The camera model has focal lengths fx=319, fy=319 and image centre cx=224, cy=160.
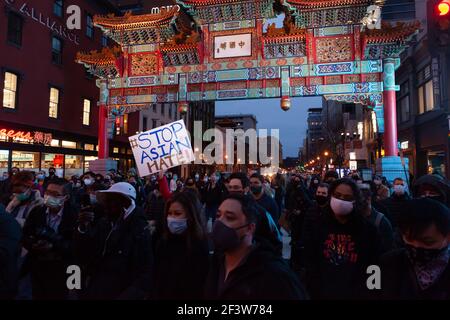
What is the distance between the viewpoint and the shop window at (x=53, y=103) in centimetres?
2099

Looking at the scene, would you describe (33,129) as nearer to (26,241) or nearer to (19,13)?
(19,13)

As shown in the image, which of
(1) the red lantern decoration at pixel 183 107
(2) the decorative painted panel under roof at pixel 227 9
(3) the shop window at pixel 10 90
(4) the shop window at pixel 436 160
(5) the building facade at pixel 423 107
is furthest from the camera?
(4) the shop window at pixel 436 160

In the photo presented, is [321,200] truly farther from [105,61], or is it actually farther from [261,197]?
[105,61]

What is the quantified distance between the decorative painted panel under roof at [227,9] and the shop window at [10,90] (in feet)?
34.5

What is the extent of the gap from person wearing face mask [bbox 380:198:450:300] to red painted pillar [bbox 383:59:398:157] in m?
14.3

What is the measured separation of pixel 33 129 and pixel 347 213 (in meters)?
20.6

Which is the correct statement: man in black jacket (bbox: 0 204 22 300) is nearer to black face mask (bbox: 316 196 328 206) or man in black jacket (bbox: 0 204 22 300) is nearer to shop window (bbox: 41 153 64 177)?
black face mask (bbox: 316 196 328 206)

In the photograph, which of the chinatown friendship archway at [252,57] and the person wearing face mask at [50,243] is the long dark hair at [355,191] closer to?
the person wearing face mask at [50,243]

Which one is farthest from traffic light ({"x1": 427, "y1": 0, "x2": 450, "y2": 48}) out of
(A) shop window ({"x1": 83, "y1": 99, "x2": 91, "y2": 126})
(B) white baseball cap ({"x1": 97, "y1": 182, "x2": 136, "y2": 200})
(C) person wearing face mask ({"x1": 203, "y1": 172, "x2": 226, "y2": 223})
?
(A) shop window ({"x1": 83, "y1": 99, "x2": 91, "y2": 126})

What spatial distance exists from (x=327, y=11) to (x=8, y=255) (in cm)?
1648

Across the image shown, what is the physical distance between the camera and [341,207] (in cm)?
336

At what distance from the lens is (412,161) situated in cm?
2220

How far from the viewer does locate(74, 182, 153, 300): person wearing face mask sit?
2942 millimetres

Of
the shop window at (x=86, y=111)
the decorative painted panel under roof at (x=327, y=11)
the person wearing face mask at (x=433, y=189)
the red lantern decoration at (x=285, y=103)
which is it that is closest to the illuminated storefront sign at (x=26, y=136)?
the shop window at (x=86, y=111)
